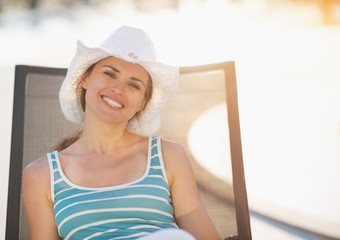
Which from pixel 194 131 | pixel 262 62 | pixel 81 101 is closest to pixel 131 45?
pixel 81 101

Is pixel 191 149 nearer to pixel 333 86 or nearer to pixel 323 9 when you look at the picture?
pixel 333 86

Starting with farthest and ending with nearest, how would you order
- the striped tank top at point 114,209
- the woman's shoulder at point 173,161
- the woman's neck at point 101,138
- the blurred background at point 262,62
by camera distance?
the blurred background at point 262,62 < the woman's neck at point 101,138 < the woman's shoulder at point 173,161 < the striped tank top at point 114,209

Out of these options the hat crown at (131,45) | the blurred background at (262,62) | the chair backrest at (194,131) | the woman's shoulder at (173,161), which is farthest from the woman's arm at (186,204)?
the blurred background at (262,62)

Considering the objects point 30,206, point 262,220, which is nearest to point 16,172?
point 30,206

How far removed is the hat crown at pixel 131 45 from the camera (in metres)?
1.02

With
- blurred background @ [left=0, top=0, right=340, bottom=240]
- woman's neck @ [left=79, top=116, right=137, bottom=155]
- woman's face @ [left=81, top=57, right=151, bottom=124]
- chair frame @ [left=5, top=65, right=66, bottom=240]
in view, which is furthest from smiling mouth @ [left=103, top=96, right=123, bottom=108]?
blurred background @ [left=0, top=0, right=340, bottom=240]

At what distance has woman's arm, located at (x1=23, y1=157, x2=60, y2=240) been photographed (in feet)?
3.20

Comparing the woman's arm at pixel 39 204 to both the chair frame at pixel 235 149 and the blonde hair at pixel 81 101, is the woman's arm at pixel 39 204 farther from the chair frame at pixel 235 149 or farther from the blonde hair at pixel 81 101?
the chair frame at pixel 235 149

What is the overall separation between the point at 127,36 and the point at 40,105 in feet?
1.41

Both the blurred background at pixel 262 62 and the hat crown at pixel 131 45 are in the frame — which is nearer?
the hat crown at pixel 131 45

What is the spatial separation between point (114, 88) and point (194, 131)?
1.14 feet

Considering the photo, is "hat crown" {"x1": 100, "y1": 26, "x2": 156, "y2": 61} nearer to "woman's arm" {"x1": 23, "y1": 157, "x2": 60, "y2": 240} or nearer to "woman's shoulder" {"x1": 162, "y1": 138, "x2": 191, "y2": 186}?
"woman's shoulder" {"x1": 162, "y1": 138, "x2": 191, "y2": 186}

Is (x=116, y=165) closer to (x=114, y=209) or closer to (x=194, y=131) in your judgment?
(x=114, y=209)

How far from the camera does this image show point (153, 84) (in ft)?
3.65
